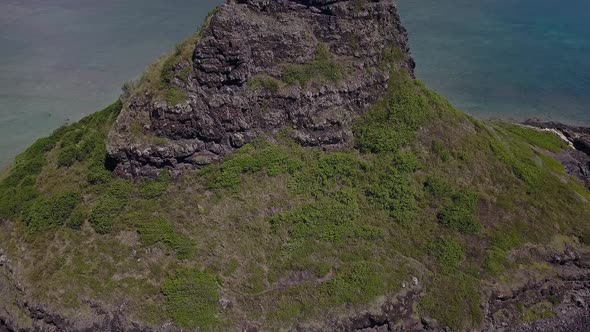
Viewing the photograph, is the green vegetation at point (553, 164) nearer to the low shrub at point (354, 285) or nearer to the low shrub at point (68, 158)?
the low shrub at point (354, 285)

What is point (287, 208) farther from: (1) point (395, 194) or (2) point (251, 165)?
(1) point (395, 194)

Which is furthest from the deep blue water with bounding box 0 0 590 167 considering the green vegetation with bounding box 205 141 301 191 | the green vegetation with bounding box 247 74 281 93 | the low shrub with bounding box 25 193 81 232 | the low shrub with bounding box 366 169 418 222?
the low shrub with bounding box 366 169 418 222

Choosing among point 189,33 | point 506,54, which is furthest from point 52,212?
point 506,54

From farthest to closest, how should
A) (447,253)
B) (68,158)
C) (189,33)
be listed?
(189,33), (68,158), (447,253)

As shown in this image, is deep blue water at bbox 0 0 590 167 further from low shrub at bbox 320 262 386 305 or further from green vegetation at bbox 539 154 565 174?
low shrub at bbox 320 262 386 305

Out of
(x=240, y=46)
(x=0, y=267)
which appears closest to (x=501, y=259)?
(x=240, y=46)

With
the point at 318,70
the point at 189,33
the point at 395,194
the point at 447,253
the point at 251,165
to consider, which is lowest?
the point at 447,253
